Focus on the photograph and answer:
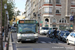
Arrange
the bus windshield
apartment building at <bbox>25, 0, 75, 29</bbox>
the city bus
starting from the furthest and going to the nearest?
apartment building at <bbox>25, 0, 75, 29</bbox>
the bus windshield
the city bus

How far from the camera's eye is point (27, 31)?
22.0m

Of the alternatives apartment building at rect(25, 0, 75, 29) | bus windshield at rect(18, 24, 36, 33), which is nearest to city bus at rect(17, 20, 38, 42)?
bus windshield at rect(18, 24, 36, 33)

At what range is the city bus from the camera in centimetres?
2184

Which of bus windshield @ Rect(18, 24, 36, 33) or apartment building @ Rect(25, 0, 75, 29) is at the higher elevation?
apartment building @ Rect(25, 0, 75, 29)

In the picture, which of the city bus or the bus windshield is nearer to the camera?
the city bus

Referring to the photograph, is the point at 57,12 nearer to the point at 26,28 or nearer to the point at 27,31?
the point at 26,28

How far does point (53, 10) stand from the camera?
65.2 m

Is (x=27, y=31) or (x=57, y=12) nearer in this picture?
(x=27, y=31)

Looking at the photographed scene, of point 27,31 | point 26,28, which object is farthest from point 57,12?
point 27,31

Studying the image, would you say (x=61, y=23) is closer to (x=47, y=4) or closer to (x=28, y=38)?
(x=47, y=4)

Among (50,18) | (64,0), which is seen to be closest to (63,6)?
(64,0)

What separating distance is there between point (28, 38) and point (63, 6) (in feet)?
150

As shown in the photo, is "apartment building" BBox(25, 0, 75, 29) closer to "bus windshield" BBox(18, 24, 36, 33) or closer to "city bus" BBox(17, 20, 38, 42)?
"city bus" BBox(17, 20, 38, 42)

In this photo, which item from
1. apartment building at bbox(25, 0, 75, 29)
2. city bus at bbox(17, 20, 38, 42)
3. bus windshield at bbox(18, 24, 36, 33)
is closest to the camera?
city bus at bbox(17, 20, 38, 42)
